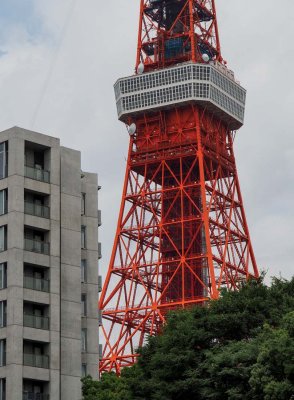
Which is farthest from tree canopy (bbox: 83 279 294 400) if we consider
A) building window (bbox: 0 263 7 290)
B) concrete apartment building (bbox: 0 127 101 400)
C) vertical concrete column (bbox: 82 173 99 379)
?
building window (bbox: 0 263 7 290)

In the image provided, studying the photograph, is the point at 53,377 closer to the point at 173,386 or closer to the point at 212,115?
the point at 173,386

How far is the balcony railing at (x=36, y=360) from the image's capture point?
8688 centimetres

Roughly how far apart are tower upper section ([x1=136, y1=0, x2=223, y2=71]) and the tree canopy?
7047 centimetres

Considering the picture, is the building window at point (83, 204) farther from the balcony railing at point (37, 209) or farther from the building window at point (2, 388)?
the building window at point (2, 388)

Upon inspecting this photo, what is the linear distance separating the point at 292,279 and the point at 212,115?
68.7 meters

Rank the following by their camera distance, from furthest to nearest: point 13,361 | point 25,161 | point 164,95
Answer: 1. point 164,95
2. point 25,161
3. point 13,361

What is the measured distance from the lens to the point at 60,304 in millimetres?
89750

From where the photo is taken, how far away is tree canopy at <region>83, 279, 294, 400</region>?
8388cm

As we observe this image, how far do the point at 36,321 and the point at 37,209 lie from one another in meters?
7.17

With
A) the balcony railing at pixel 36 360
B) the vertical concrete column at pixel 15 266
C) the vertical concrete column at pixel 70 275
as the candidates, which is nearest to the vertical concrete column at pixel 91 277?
the vertical concrete column at pixel 70 275

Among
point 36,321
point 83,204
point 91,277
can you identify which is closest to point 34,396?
point 36,321

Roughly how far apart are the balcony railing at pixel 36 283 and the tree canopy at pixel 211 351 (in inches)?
257

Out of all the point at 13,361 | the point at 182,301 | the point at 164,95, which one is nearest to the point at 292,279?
the point at 13,361

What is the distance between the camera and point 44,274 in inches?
3546
